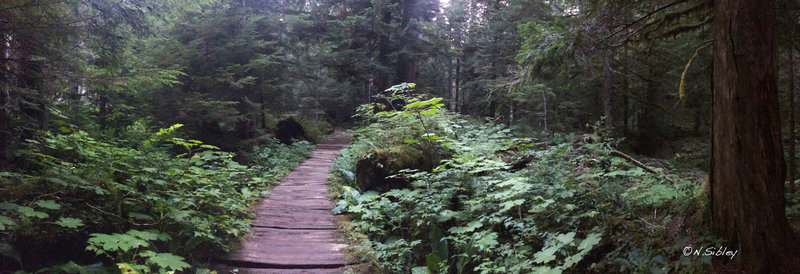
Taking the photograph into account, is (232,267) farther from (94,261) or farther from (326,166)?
(326,166)

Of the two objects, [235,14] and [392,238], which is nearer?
[392,238]

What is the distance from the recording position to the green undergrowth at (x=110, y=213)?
341cm

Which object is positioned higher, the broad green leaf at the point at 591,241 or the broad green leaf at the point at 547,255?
the broad green leaf at the point at 591,241

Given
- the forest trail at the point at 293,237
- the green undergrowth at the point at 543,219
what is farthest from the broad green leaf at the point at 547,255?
the forest trail at the point at 293,237

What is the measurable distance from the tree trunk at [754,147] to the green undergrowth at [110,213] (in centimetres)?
454

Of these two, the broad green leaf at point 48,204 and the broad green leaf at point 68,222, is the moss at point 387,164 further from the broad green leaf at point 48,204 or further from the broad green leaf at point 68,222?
the broad green leaf at point 48,204

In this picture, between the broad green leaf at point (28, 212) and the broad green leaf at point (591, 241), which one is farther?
the broad green leaf at point (591, 241)

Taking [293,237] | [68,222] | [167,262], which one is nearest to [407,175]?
[293,237]

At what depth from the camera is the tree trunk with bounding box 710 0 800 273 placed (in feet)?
8.71

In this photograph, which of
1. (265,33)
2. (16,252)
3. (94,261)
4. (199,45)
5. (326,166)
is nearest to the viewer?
(16,252)

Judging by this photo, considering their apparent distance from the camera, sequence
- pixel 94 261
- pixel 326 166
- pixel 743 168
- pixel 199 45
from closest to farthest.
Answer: pixel 743 168 < pixel 94 261 < pixel 326 166 < pixel 199 45

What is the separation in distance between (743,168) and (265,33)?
15281 millimetres

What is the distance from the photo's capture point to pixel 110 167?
4.52m

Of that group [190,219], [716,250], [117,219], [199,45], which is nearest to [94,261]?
[117,219]
